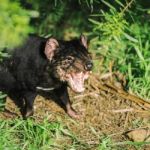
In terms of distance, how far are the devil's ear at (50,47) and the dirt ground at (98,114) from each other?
26.3 inches

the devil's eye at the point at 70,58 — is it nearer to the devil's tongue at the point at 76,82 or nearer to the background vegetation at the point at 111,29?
the devil's tongue at the point at 76,82

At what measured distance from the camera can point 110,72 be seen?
5293 millimetres

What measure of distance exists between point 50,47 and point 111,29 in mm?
838

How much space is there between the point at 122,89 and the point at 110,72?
0.32m

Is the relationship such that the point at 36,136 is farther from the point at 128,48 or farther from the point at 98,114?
the point at 128,48

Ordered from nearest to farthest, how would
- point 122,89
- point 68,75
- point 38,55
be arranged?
point 68,75
point 38,55
point 122,89

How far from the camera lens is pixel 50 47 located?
160 inches

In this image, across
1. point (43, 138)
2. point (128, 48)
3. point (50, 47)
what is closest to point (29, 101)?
point (43, 138)

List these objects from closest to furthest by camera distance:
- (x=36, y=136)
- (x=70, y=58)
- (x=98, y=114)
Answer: (x=70, y=58), (x=36, y=136), (x=98, y=114)

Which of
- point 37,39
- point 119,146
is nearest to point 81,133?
point 119,146

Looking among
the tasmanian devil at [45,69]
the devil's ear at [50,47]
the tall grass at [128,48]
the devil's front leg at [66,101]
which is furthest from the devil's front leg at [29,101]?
the tall grass at [128,48]

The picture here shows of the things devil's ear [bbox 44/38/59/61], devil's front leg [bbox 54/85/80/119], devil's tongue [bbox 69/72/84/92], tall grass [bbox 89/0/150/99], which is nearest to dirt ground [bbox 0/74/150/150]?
devil's front leg [bbox 54/85/80/119]

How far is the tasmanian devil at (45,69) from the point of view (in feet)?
12.9

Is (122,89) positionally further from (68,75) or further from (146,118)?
(68,75)
